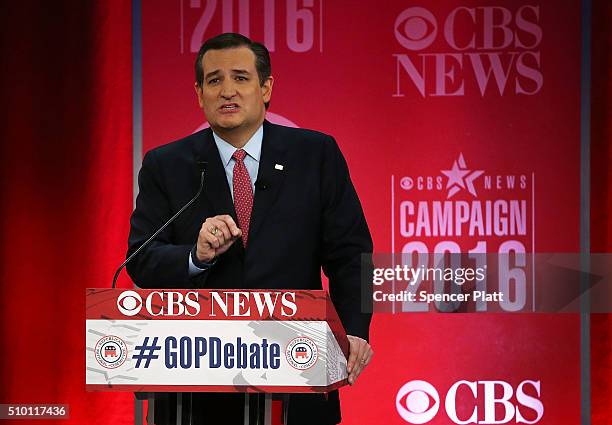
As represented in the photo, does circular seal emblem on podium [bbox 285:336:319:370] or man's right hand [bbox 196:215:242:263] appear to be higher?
man's right hand [bbox 196:215:242:263]

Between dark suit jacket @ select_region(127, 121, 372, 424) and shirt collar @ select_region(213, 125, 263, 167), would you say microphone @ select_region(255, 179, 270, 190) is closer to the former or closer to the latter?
dark suit jacket @ select_region(127, 121, 372, 424)

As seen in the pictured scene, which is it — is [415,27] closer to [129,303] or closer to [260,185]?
[260,185]

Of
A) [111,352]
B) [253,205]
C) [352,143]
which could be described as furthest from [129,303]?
[352,143]

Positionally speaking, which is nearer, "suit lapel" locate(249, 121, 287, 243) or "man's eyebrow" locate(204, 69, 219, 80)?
"suit lapel" locate(249, 121, 287, 243)

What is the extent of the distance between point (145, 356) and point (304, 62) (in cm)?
212

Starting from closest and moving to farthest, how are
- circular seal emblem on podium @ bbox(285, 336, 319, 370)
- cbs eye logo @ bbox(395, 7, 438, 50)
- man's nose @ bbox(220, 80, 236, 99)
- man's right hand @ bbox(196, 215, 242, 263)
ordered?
circular seal emblem on podium @ bbox(285, 336, 319, 370), man's right hand @ bbox(196, 215, 242, 263), man's nose @ bbox(220, 80, 236, 99), cbs eye logo @ bbox(395, 7, 438, 50)

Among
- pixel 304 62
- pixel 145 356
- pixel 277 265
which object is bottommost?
pixel 145 356

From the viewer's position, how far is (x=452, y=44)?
3.45m

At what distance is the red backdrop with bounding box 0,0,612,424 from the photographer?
3.46m

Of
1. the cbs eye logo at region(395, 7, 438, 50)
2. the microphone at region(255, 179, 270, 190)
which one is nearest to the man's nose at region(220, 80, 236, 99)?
the microphone at region(255, 179, 270, 190)

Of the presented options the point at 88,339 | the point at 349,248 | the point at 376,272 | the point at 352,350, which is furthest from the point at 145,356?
the point at 376,272

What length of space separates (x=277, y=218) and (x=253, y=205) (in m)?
0.06

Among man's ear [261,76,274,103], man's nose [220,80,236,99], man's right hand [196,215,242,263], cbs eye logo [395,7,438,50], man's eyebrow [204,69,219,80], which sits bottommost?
man's right hand [196,215,242,263]

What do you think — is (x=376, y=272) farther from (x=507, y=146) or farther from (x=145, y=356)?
(x=145, y=356)
